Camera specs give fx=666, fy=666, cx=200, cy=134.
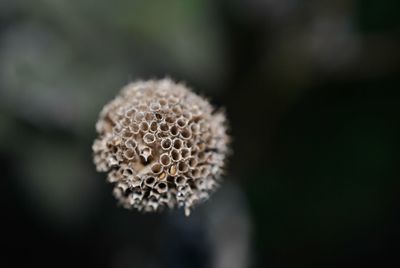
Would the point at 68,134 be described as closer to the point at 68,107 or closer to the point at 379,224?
the point at 68,107

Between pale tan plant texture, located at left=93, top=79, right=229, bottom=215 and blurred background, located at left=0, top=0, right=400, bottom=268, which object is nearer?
pale tan plant texture, located at left=93, top=79, right=229, bottom=215

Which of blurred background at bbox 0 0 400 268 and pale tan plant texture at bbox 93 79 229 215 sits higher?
blurred background at bbox 0 0 400 268

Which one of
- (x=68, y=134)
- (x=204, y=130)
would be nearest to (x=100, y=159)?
(x=204, y=130)

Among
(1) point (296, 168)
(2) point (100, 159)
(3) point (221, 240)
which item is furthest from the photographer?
(1) point (296, 168)

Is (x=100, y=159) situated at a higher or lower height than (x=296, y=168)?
lower

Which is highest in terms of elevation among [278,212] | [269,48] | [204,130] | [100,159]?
[269,48]
